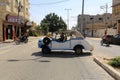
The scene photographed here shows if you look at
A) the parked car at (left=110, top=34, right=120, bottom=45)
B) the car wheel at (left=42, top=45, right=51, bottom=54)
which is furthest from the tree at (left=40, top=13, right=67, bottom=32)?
the car wheel at (left=42, top=45, right=51, bottom=54)

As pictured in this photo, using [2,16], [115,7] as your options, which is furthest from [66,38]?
[115,7]

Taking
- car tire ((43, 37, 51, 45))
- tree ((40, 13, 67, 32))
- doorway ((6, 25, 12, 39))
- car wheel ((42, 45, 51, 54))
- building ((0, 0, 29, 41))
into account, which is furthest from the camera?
tree ((40, 13, 67, 32))

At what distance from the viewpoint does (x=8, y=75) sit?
1110 centimetres

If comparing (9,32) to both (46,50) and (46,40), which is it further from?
(46,40)

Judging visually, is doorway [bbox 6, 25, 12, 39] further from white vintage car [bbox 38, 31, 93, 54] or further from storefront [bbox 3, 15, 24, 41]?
white vintage car [bbox 38, 31, 93, 54]

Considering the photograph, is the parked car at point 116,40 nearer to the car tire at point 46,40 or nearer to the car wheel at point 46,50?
the car wheel at point 46,50

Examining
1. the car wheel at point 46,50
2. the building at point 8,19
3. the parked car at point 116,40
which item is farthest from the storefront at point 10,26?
the car wheel at point 46,50

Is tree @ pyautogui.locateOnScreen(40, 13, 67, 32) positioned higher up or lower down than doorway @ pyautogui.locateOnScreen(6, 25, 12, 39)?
higher up

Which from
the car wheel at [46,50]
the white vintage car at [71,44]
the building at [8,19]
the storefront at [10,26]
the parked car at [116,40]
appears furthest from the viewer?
the storefront at [10,26]

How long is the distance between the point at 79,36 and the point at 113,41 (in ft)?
61.5

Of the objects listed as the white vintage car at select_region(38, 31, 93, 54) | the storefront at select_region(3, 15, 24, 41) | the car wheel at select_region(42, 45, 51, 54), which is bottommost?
the car wheel at select_region(42, 45, 51, 54)

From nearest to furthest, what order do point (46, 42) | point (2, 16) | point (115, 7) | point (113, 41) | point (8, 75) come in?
point (8, 75) → point (46, 42) → point (113, 41) → point (2, 16) → point (115, 7)

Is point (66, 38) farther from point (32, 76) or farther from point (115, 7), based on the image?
point (115, 7)

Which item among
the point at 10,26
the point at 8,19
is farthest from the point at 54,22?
the point at 8,19
